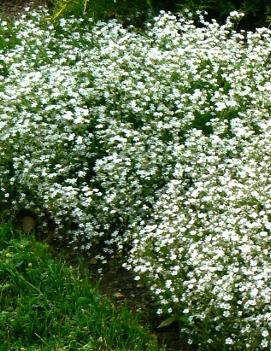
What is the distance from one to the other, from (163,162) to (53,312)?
1247 millimetres

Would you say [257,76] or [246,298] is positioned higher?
[257,76]

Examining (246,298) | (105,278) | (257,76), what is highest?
(257,76)

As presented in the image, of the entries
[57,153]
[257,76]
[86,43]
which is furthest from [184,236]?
[86,43]

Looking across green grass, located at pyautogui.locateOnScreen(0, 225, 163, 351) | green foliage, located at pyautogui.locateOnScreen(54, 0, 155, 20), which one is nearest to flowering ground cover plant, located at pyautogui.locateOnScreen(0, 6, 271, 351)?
green grass, located at pyautogui.locateOnScreen(0, 225, 163, 351)

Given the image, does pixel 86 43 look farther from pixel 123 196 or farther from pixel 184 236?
pixel 184 236

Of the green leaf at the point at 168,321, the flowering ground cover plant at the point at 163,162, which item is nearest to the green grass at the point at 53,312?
the green leaf at the point at 168,321

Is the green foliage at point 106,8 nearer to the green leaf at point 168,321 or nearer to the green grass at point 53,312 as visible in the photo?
the green grass at point 53,312

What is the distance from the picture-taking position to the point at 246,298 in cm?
402

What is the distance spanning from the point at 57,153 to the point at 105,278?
0.94m

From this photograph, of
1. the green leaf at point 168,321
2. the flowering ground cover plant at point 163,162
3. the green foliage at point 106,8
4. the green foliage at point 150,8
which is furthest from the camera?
the green foliage at point 106,8

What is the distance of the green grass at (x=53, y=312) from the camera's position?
426cm

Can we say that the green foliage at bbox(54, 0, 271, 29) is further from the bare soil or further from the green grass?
the green grass

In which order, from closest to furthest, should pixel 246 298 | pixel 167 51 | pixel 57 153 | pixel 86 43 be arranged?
1. pixel 246 298
2. pixel 57 153
3. pixel 167 51
4. pixel 86 43

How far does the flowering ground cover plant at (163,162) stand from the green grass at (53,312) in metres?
0.25
